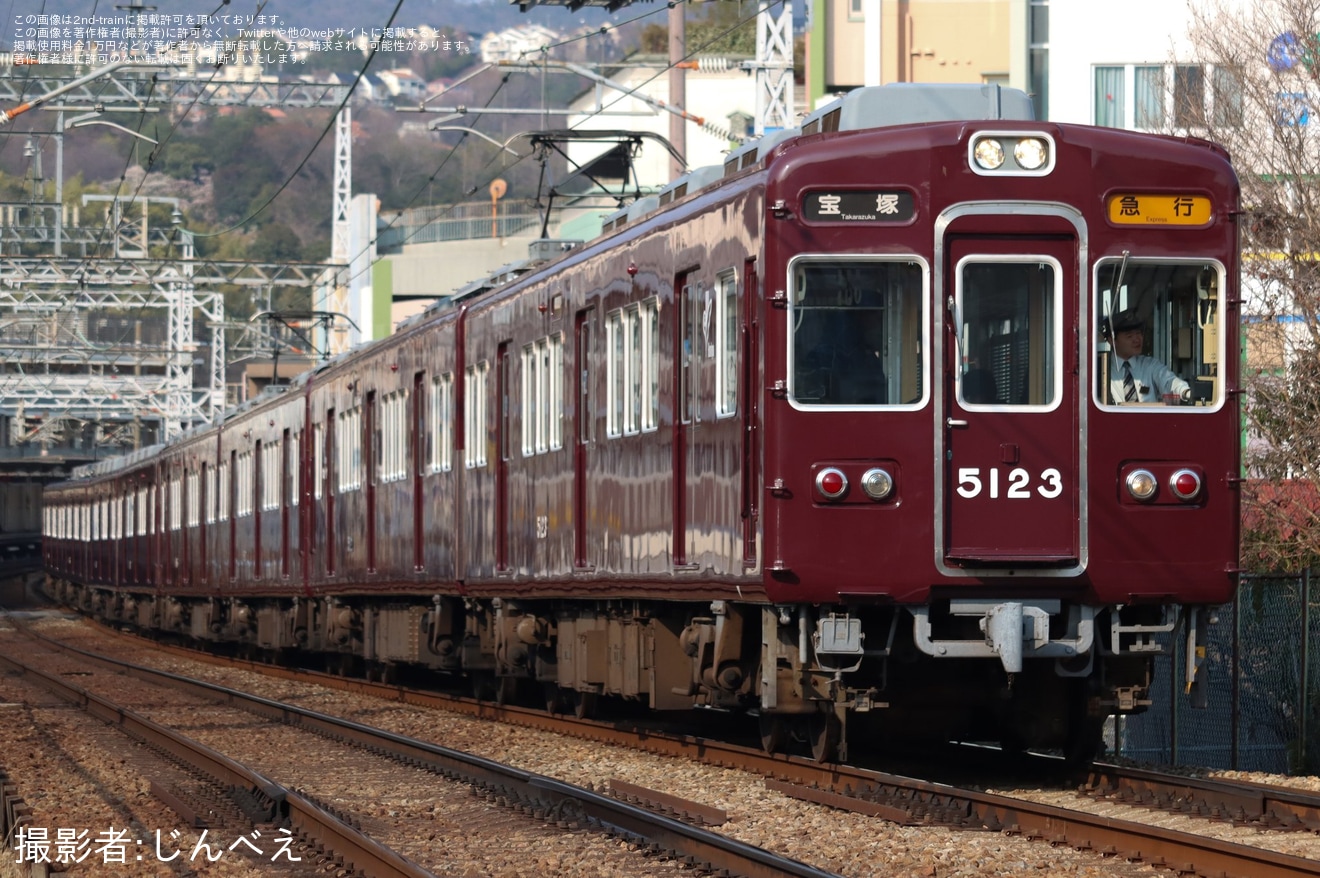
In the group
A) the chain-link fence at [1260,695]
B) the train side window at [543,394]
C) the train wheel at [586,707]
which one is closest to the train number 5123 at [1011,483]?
the train side window at [543,394]

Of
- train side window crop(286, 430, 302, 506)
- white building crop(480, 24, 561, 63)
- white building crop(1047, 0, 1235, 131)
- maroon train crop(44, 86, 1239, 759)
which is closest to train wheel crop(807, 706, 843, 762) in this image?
maroon train crop(44, 86, 1239, 759)

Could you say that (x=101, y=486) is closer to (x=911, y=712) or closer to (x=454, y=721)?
(x=454, y=721)

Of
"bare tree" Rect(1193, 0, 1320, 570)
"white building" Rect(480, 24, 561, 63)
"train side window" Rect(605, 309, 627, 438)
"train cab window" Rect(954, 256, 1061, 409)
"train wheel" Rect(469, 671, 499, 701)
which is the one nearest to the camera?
"train cab window" Rect(954, 256, 1061, 409)

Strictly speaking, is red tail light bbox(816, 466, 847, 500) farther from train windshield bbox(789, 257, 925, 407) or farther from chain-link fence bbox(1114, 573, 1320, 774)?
chain-link fence bbox(1114, 573, 1320, 774)

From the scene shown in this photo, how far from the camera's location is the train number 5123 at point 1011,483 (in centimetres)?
1034

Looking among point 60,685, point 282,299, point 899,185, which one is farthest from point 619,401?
point 282,299

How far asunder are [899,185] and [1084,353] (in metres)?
1.20

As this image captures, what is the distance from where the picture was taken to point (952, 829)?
363 inches

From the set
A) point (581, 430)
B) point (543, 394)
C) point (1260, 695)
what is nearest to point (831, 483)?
point (581, 430)

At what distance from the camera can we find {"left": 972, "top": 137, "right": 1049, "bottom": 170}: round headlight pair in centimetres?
1055

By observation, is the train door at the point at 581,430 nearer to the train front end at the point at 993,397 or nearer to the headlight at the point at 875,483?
the train front end at the point at 993,397

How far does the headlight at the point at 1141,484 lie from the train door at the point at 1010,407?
266mm

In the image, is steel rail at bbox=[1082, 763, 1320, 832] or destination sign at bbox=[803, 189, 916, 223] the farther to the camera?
destination sign at bbox=[803, 189, 916, 223]

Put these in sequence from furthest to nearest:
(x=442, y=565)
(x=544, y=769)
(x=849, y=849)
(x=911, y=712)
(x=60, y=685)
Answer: (x=60, y=685), (x=442, y=565), (x=544, y=769), (x=911, y=712), (x=849, y=849)
